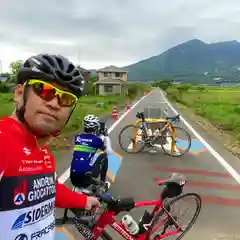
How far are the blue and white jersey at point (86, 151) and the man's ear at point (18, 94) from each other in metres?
3.38

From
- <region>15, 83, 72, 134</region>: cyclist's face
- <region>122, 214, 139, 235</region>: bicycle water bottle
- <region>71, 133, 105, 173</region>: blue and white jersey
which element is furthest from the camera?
<region>71, 133, 105, 173</region>: blue and white jersey

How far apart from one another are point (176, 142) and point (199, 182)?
137 inches

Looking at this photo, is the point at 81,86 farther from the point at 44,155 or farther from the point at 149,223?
the point at 149,223

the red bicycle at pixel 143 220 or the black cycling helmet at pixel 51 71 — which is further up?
the black cycling helmet at pixel 51 71

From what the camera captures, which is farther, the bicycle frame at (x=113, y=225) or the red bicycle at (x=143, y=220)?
the bicycle frame at (x=113, y=225)

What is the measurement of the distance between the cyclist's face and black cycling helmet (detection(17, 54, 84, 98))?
0.25 feet

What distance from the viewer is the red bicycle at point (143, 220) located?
9.28ft

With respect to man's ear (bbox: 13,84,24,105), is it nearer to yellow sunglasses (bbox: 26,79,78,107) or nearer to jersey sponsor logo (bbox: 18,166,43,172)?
yellow sunglasses (bbox: 26,79,78,107)

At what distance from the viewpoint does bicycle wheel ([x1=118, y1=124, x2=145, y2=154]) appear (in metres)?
10.4

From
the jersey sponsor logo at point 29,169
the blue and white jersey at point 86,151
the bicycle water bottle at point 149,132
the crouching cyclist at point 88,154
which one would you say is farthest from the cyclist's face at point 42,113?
the bicycle water bottle at point 149,132

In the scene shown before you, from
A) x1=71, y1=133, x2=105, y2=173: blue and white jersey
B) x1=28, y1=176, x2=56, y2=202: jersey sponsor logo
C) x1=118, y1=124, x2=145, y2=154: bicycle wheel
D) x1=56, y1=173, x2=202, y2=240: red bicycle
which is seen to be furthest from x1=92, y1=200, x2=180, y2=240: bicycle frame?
x1=118, y1=124, x2=145, y2=154: bicycle wheel

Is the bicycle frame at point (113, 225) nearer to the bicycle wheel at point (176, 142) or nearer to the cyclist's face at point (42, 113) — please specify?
the cyclist's face at point (42, 113)

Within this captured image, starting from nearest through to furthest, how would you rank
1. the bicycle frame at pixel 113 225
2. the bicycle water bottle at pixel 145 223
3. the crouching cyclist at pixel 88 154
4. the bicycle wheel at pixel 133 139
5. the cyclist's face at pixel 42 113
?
the cyclist's face at pixel 42 113
the bicycle frame at pixel 113 225
the bicycle water bottle at pixel 145 223
the crouching cyclist at pixel 88 154
the bicycle wheel at pixel 133 139

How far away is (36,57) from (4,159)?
57 cm
